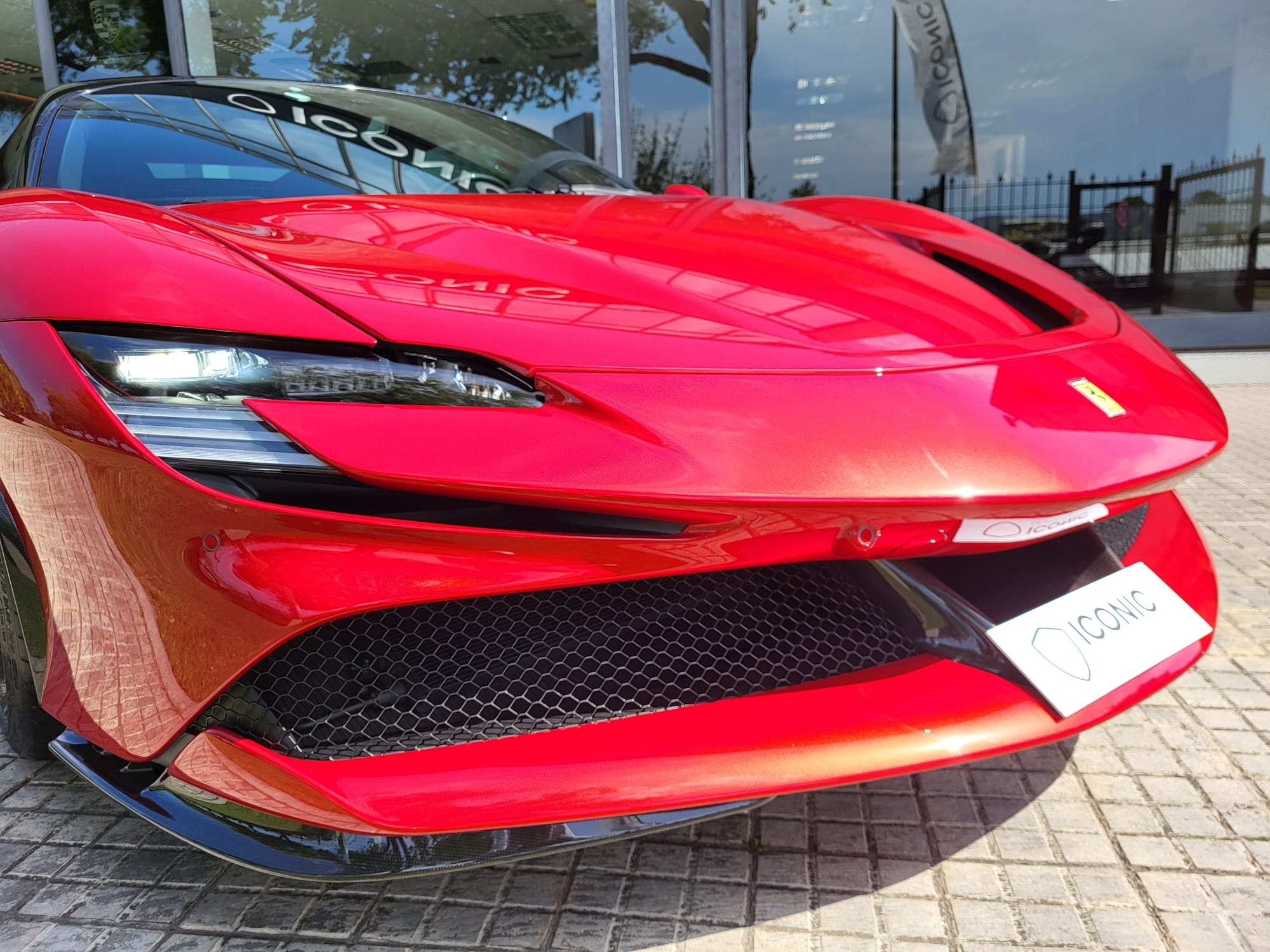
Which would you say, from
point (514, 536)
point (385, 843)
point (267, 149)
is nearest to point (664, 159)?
point (267, 149)

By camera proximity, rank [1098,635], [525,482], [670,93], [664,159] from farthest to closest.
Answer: [664,159] → [670,93] → [1098,635] → [525,482]

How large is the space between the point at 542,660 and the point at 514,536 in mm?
210

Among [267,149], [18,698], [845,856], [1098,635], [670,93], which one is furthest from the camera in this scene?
[670,93]

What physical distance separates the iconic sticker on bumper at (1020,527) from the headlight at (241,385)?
0.58 metres

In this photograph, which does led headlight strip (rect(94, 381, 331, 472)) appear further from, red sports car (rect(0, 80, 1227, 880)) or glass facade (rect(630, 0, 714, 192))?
glass facade (rect(630, 0, 714, 192))

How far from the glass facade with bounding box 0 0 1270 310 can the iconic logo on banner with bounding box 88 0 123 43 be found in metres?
0.02

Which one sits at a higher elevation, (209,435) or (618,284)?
(618,284)

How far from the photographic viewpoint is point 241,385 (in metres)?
1.17

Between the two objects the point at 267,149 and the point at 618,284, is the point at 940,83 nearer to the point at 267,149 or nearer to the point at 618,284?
the point at 267,149

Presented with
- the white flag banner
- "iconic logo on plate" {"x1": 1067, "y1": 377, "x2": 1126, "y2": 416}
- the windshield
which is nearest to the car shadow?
"iconic logo on plate" {"x1": 1067, "y1": 377, "x2": 1126, "y2": 416}

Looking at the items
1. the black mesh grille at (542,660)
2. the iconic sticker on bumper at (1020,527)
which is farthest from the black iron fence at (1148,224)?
the black mesh grille at (542,660)

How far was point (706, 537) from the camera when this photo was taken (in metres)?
1.18

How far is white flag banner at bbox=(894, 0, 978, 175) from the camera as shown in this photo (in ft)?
23.3

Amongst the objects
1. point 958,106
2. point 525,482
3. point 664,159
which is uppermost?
point 958,106
